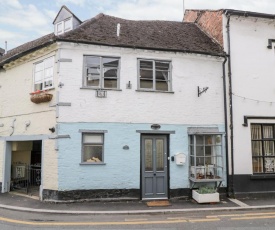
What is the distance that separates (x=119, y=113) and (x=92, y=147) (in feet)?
5.65

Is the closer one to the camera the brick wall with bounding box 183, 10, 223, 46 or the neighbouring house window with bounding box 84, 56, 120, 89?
the neighbouring house window with bounding box 84, 56, 120, 89

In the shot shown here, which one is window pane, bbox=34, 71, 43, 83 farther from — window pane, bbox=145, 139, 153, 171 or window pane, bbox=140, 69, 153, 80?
window pane, bbox=145, 139, 153, 171

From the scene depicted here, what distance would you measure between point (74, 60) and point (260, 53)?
8336 millimetres

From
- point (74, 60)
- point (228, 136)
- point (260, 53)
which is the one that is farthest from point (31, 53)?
point (260, 53)

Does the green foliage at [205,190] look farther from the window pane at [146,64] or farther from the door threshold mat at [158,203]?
the window pane at [146,64]

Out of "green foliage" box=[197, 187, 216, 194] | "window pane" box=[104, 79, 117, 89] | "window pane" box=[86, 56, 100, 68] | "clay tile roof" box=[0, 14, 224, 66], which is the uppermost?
"clay tile roof" box=[0, 14, 224, 66]

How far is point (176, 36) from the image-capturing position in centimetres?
1351

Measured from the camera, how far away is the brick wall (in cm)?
1294

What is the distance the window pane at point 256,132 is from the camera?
12.4 metres

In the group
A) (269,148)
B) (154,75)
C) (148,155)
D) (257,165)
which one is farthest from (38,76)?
(269,148)

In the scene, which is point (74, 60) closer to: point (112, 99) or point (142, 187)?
point (112, 99)

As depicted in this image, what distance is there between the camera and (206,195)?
34.7 feet

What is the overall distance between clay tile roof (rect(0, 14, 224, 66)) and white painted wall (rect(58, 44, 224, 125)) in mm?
299

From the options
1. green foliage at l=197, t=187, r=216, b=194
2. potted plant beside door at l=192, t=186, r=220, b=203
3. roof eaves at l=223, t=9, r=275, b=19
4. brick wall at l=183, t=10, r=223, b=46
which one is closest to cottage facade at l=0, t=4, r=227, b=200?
green foliage at l=197, t=187, r=216, b=194
